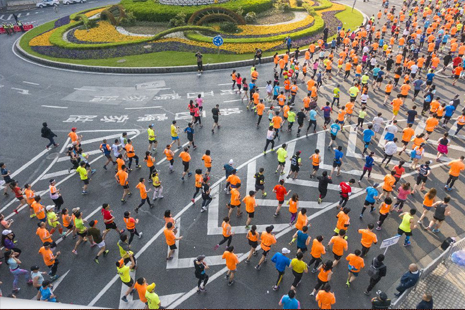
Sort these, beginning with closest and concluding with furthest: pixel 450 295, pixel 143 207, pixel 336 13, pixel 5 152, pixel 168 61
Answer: pixel 450 295 < pixel 143 207 < pixel 5 152 < pixel 168 61 < pixel 336 13

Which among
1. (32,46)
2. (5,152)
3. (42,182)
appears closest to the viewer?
(42,182)

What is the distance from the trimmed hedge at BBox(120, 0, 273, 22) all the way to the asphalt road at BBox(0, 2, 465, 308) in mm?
→ 13290

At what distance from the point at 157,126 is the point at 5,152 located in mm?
8239

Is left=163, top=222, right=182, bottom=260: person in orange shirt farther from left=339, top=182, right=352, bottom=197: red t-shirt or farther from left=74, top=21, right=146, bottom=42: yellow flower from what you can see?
left=74, top=21, right=146, bottom=42: yellow flower

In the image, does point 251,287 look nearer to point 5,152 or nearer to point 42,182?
point 42,182

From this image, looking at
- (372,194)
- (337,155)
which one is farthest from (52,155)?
(372,194)

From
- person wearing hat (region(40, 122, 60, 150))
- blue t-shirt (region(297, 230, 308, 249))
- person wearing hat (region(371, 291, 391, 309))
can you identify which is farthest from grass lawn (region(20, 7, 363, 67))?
person wearing hat (region(371, 291, 391, 309))

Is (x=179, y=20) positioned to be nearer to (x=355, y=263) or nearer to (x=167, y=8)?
(x=167, y=8)

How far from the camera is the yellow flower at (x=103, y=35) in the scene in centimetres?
3228

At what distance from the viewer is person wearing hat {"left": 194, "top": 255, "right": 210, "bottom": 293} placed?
29.3 feet

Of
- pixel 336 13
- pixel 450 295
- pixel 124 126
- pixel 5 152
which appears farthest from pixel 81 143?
pixel 336 13

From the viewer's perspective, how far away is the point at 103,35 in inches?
1321

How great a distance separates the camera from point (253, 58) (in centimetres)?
2720

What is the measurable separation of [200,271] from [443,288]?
7.23m
